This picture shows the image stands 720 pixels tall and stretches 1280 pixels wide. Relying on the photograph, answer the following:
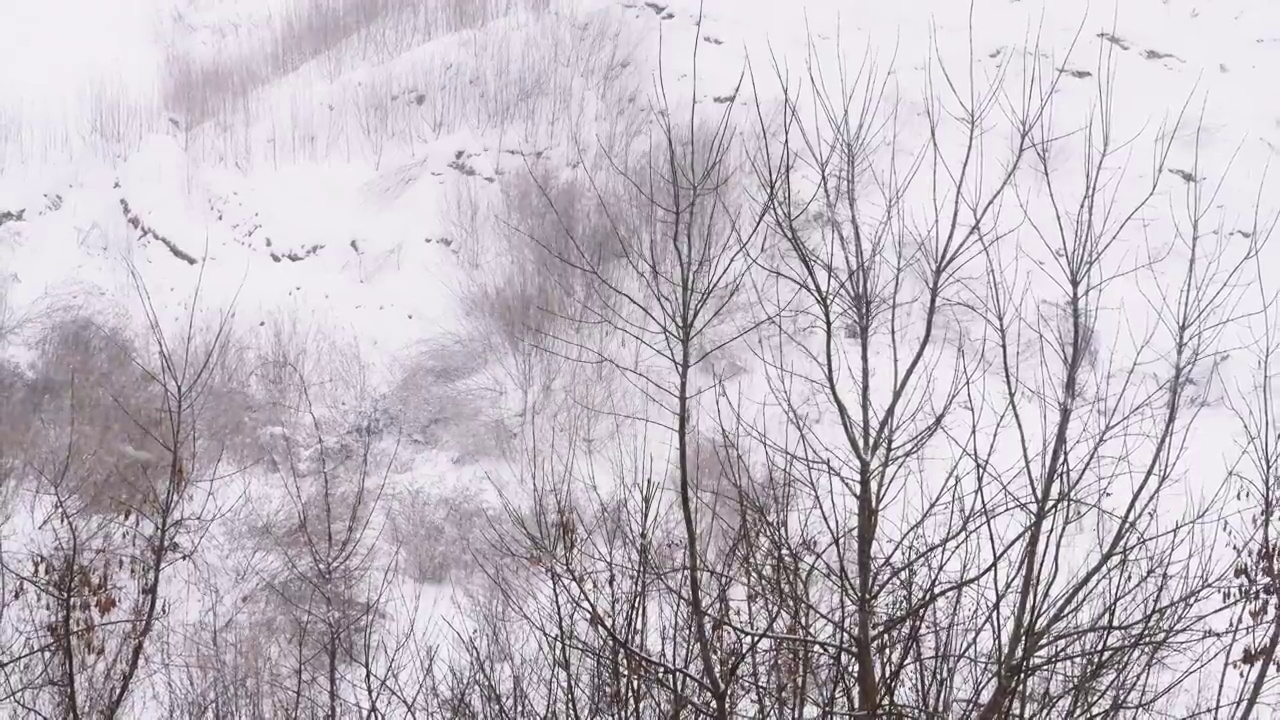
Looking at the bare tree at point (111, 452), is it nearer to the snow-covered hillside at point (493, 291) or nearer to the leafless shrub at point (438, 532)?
the snow-covered hillside at point (493, 291)

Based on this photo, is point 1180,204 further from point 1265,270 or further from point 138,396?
point 138,396

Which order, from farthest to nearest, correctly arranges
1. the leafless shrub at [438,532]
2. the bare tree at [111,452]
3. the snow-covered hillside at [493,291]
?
the leafless shrub at [438,532], the bare tree at [111,452], the snow-covered hillside at [493,291]

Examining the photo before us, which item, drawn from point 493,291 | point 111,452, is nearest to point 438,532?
point 493,291

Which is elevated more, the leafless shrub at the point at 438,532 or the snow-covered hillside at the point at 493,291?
the snow-covered hillside at the point at 493,291

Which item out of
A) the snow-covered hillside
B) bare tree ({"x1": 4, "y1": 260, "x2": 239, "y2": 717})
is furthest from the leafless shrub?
bare tree ({"x1": 4, "y1": 260, "x2": 239, "y2": 717})

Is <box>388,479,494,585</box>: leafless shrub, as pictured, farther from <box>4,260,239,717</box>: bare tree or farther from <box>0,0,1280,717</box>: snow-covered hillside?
<box>4,260,239,717</box>: bare tree

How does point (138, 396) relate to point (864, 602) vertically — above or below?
above

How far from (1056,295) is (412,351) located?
479 inches

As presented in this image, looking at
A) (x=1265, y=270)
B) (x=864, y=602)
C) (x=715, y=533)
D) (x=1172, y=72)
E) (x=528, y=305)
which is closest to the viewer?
(x=864, y=602)

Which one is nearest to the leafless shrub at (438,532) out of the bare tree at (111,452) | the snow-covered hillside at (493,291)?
the snow-covered hillside at (493,291)

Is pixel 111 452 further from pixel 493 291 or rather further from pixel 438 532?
pixel 493 291

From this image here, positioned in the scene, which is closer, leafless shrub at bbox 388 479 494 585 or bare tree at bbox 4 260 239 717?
bare tree at bbox 4 260 239 717

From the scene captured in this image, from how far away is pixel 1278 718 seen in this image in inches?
380

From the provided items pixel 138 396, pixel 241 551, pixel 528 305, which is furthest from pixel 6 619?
pixel 528 305
